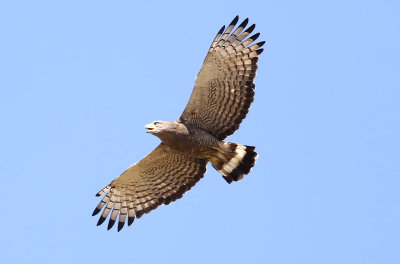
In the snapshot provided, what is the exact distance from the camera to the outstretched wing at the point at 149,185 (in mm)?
15000

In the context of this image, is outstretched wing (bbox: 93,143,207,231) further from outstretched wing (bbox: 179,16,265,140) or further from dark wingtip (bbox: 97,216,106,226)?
outstretched wing (bbox: 179,16,265,140)

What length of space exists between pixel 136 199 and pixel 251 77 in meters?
2.98

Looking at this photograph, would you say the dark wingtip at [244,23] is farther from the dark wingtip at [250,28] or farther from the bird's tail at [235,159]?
the bird's tail at [235,159]

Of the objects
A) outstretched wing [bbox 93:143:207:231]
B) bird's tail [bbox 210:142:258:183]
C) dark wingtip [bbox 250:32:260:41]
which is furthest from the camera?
outstretched wing [bbox 93:143:207:231]

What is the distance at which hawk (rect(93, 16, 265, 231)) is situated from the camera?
14.4 metres

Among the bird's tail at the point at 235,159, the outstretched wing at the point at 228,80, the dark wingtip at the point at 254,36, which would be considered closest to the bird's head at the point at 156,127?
the outstretched wing at the point at 228,80

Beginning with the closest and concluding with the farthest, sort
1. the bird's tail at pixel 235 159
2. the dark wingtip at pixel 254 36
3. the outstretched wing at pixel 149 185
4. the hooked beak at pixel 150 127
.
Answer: the hooked beak at pixel 150 127
the dark wingtip at pixel 254 36
the bird's tail at pixel 235 159
the outstretched wing at pixel 149 185

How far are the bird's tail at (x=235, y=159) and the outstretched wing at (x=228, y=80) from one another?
324mm

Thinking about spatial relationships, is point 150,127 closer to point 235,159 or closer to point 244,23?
point 235,159

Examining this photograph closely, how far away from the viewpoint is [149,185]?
598 inches

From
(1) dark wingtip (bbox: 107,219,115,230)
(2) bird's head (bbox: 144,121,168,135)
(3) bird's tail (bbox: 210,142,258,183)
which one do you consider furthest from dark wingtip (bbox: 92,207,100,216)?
(3) bird's tail (bbox: 210,142,258,183)

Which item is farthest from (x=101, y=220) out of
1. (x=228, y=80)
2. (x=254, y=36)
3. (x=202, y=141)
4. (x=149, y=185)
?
(x=254, y=36)

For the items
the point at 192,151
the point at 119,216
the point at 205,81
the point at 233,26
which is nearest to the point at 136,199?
the point at 119,216

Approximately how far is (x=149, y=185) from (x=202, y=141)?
1414 mm
